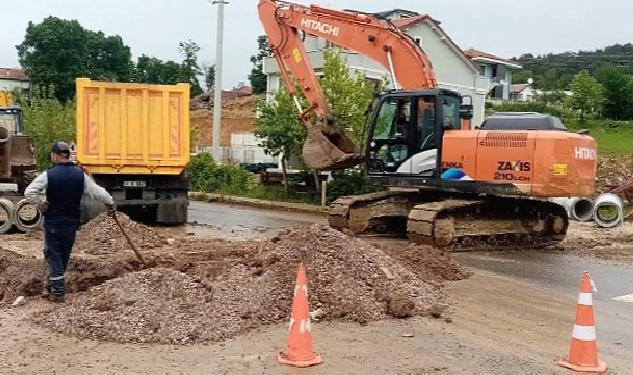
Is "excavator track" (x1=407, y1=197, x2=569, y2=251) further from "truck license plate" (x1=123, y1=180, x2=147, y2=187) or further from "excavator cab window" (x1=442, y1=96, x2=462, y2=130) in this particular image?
"truck license plate" (x1=123, y1=180, x2=147, y2=187)

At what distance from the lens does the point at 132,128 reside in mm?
15383

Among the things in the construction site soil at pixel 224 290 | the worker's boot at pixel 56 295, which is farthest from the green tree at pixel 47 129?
the worker's boot at pixel 56 295

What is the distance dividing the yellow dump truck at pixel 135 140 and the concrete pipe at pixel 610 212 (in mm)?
9891

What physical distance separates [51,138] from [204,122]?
1274 inches

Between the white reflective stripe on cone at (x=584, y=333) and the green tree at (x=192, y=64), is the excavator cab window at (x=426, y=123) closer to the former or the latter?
the white reflective stripe on cone at (x=584, y=333)

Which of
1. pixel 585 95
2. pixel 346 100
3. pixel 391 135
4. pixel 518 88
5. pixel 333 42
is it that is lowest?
pixel 391 135

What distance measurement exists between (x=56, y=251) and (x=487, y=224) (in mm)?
8355

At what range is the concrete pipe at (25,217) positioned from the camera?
13.8m

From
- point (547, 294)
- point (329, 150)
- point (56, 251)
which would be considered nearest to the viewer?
point (56, 251)

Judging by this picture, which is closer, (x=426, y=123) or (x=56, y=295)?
(x=56, y=295)

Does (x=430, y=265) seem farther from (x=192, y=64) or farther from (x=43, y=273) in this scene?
(x=192, y=64)

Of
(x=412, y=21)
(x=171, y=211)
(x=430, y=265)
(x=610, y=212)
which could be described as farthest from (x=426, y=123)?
(x=412, y=21)

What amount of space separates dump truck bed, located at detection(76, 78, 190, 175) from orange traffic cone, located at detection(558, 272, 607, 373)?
1061 cm

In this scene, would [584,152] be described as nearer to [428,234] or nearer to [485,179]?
[485,179]
